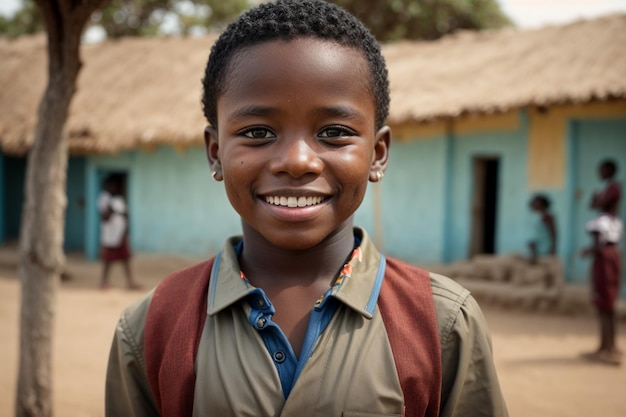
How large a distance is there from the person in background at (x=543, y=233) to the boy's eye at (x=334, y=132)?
259 inches

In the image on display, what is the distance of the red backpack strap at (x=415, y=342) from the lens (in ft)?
4.13

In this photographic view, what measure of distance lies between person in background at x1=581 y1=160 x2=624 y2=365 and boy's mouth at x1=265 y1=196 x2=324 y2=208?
477 centimetres

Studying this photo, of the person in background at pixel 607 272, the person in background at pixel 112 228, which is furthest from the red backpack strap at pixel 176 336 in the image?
the person in background at pixel 112 228

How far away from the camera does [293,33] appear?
1277 millimetres

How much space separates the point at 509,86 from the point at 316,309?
7693 mm

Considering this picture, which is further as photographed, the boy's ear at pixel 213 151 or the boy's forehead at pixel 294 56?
the boy's ear at pixel 213 151

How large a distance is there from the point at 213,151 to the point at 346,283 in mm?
488

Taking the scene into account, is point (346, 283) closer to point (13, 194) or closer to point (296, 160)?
point (296, 160)

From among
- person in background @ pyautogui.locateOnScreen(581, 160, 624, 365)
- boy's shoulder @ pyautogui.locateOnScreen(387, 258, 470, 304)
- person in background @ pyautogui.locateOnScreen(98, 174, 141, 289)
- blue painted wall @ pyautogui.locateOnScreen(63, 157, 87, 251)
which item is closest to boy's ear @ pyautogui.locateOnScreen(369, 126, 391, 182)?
boy's shoulder @ pyautogui.locateOnScreen(387, 258, 470, 304)

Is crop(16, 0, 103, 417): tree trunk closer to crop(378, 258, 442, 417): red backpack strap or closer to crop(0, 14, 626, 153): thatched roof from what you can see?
crop(378, 258, 442, 417): red backpack strap

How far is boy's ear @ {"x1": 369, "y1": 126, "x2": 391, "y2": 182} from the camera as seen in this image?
1.45 meters

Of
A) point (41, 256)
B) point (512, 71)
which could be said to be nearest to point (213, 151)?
point (41, 256)

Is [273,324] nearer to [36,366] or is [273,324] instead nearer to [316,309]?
[316,309]

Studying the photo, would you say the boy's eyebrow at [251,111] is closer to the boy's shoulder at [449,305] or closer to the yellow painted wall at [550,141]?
the boy's shoulder at [449,305]
